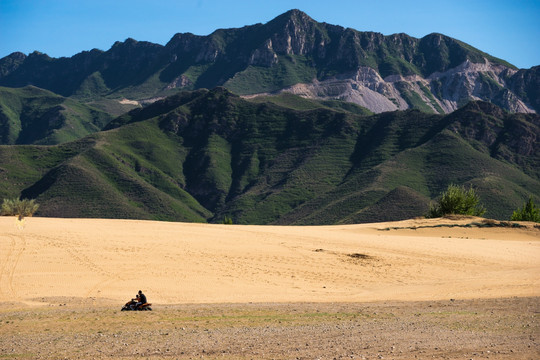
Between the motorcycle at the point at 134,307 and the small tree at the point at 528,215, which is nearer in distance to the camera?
the motorcycle at the point at 134,307

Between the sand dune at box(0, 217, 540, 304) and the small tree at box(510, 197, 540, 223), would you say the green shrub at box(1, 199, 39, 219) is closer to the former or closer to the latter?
the sand dune at box(0, 217, 540, 304)

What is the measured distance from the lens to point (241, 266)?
27.5 meters

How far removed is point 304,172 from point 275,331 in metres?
154

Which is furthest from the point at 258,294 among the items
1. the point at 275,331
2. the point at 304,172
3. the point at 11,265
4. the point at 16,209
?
the point at 304,172

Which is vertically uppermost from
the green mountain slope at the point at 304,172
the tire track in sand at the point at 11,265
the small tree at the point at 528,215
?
the green mountain slope at the point at 304,172

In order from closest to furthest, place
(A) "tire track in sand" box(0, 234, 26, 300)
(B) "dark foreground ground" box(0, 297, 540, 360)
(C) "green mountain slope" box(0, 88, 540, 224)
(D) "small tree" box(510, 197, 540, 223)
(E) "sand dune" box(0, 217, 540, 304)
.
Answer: (B) "dark foreground ground" box(0, 297, 540, 360), (A) "tire track in sand" box(0, 234, 26, 300), (E) "sand dune" box(0, 217, 540, 304), (D) "small tree" box(510, 197, 540, 223), (C) "green mountain slope" box(0, 88, 540, 224)

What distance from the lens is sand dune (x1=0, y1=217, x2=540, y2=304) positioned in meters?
22.8

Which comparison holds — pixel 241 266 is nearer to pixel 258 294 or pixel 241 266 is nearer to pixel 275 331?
pixel 258 294

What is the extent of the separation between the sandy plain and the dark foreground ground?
0.05m

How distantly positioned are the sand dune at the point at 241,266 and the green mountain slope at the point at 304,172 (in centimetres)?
8533

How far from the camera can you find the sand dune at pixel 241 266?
2278 centimetres

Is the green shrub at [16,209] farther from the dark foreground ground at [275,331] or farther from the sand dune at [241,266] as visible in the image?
the dark foreground ground at [275,331]

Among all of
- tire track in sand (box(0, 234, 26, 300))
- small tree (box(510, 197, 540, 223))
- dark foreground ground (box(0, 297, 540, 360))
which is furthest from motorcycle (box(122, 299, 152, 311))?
small tree (box(510, 197, 540, 223))


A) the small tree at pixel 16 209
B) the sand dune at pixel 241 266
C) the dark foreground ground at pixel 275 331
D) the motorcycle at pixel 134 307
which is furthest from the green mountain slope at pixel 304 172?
the motorcycle at pixel 134 307
